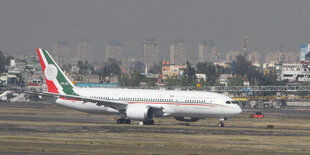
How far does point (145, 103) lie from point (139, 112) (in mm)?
3275

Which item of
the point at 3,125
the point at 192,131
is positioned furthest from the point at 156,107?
the point at 3,125

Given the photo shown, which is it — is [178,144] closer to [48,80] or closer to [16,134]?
[16,134]

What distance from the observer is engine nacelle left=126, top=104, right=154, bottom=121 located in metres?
71.6

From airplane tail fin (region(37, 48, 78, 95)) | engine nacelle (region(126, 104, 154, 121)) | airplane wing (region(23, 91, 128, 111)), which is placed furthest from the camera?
airplane tail fin (region(37, 48, 78, 95))

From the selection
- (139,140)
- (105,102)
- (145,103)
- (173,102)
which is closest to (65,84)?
(105,102)

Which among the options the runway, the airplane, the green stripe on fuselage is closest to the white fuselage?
the airplane

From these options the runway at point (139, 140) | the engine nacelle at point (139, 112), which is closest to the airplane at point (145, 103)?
the engine nacelle at point (139, 112)

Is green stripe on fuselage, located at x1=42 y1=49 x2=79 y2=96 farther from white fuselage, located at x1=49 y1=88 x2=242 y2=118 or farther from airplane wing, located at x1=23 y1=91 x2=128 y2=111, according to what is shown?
airplane wing, located at x1=23 y1=91 x2=128 y2=111

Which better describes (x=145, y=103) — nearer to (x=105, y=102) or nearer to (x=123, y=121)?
(x=123, y=121)

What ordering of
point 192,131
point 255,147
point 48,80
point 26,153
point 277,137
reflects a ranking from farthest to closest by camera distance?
point 48,80 < point 192,131 < point 277,137 < point 255,147 < point 26,153

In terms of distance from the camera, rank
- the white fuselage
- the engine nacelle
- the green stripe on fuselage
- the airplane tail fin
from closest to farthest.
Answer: the engine nacelle, the white fuselage, the green stripe on fuselage, the airplane tail fin

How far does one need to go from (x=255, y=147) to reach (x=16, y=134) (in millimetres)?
20881

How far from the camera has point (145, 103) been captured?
74.8 m

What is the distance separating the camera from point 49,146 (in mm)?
44000
